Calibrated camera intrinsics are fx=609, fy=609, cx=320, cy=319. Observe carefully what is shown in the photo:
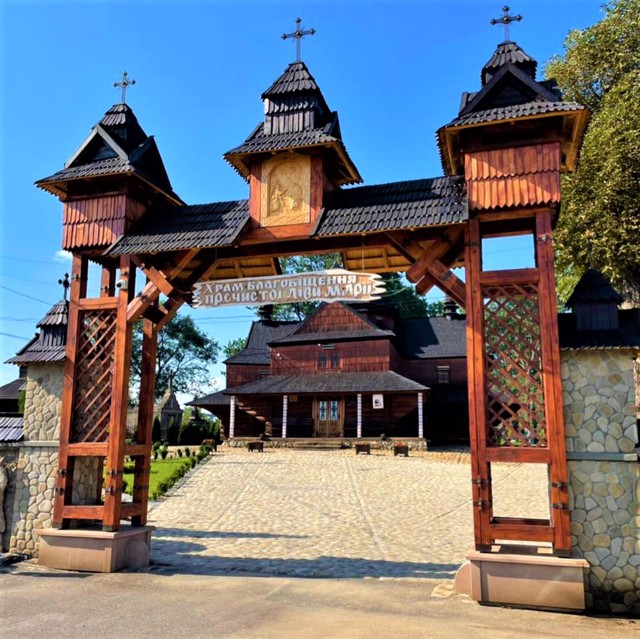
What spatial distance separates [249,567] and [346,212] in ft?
17.8

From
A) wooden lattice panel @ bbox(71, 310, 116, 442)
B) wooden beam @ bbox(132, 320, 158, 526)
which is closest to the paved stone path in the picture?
wooden beam @ bbox(132, 320, 158, 526)

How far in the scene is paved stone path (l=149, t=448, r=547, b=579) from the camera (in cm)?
949

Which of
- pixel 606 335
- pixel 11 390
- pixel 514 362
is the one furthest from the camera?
pixel 11 390

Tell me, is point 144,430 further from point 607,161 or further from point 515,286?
point 607,161

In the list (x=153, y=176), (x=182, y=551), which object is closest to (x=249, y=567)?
(x=182, y=551)

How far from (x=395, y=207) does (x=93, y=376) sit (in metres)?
5.09

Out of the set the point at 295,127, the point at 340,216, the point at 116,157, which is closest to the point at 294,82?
the point at 295,127

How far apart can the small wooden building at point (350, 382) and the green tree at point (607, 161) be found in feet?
40.9

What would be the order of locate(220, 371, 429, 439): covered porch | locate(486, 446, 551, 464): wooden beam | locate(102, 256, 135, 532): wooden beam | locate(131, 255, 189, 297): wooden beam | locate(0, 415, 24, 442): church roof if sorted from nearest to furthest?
1. locate(486, 446, 551, 464): wooden beam
2. locate(102, 256, 135, 532): wooden beam
3. locate(131, 255, 189, 297): wooden beam
4. locate(0, 415, 24, 442): church roof
5. locate(220, 371, 429, 439): covered porch

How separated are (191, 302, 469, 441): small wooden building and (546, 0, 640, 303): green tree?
40.9 feet

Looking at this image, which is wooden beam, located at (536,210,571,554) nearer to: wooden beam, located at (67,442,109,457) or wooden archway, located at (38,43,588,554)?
wooden archway, located at (38,43,588,554)

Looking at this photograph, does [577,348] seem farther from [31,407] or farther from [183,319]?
[183,319]

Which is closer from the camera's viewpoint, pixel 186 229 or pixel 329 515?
pixel 186 229

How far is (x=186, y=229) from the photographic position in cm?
905
